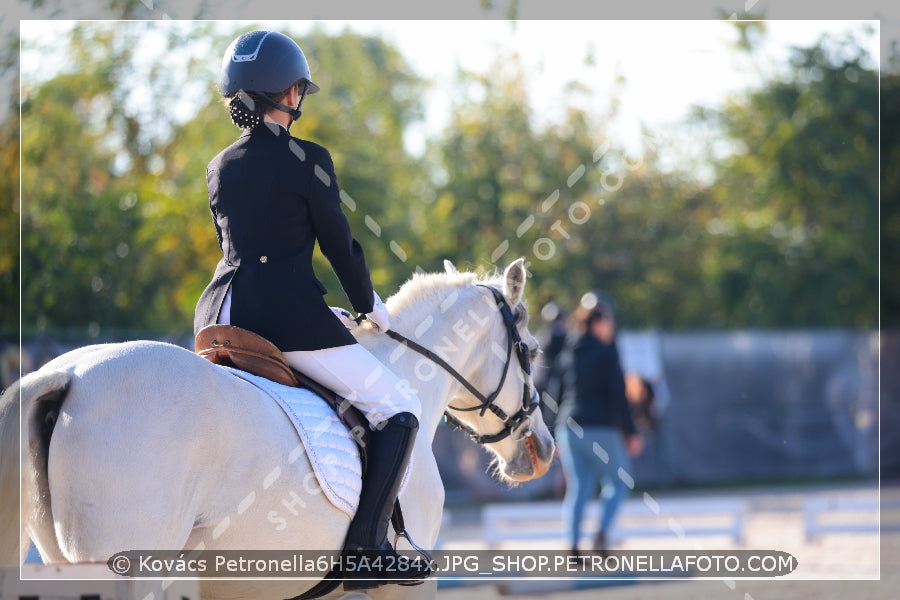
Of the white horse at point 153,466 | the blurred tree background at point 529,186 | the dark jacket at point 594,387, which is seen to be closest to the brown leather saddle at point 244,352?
the white horse at point 153,466

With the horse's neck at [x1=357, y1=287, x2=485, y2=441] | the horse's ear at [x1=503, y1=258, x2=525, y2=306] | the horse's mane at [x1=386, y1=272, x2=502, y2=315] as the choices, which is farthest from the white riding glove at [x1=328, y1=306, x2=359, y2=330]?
the horse's ear at [x1=503, y1=258, x2=525, y2=306]

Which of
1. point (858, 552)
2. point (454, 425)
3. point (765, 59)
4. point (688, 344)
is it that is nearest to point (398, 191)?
point (688, 344)

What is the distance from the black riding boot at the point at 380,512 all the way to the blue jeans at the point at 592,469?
5673 mm

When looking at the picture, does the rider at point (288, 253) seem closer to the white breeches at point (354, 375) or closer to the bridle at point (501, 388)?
the white breeches at point (354, 375)

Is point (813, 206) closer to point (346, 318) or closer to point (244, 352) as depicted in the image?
point (346, 318)

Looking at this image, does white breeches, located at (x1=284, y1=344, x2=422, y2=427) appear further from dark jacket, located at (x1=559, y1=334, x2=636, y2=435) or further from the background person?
dark jacket, located at (x1=559, y1=334, x2=636, y2=435)

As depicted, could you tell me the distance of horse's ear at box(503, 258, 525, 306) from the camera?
556cm

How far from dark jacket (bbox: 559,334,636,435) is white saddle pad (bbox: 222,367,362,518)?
20.2ft

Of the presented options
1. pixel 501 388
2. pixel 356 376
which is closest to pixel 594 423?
pixel 501 388

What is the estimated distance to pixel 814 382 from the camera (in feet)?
63.3

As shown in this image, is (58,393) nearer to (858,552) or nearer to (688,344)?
(858,552)

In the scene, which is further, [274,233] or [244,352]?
[274,233]

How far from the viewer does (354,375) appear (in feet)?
14.2

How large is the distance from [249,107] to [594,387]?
21.9ft
